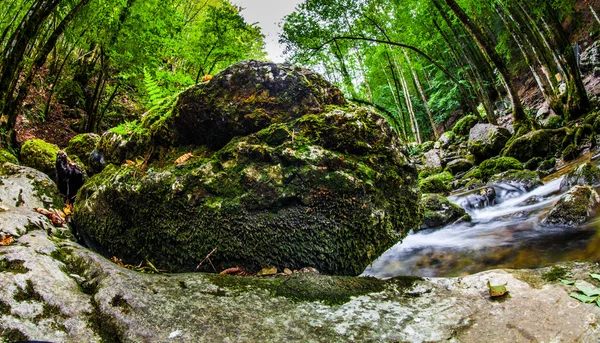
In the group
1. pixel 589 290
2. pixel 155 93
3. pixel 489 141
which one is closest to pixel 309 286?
pixel 589 290

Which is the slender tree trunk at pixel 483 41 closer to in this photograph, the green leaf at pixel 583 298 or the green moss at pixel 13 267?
the green leaf at pixel 583 298

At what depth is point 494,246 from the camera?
4316 mm

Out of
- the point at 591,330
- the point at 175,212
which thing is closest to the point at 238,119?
the point at 175,212

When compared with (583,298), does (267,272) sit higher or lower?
higher

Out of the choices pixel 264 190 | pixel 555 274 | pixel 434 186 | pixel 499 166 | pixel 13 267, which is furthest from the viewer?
pixel 434 186

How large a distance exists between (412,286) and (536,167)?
9.52 metres

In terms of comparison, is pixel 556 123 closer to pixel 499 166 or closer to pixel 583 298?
pixel 499 166

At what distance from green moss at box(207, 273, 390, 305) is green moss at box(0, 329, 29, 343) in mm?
978

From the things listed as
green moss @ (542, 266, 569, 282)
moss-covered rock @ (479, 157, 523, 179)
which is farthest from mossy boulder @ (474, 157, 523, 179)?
green moss @ (542, 266, 569, 282)

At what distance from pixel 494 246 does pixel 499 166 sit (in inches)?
260

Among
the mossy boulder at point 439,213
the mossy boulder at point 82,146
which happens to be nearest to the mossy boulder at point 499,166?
the mossy boulder at point 439,213

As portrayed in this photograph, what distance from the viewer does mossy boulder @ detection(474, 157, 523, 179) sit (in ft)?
31.1

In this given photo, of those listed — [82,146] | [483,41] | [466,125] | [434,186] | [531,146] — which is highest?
[483,41]

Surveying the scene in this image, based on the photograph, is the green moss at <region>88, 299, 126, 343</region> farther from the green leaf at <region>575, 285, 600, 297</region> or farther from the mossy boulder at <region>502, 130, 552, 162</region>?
the mossy boulder at <region>502, 130, 552, 162</region>
